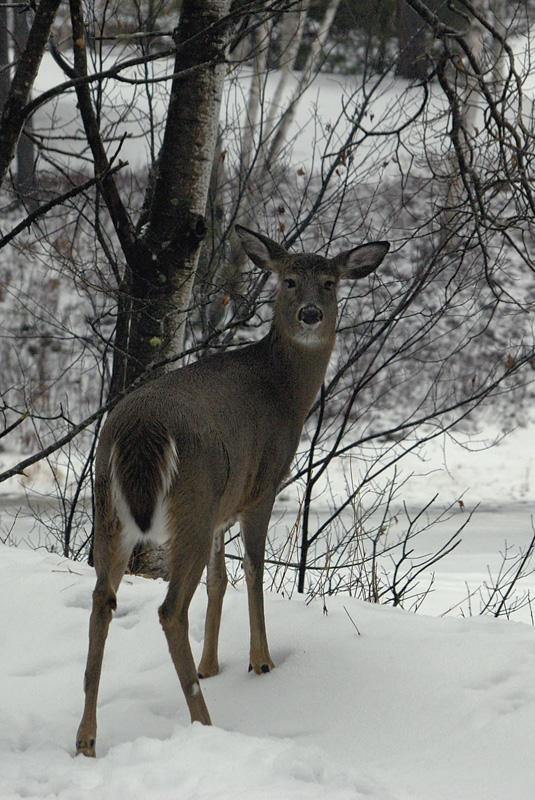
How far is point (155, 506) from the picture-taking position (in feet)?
10.8

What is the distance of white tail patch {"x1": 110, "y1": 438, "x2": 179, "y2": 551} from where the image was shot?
330 centimetres

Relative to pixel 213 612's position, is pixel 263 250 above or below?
above

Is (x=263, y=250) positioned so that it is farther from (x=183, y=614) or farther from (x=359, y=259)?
(x=183, y=614)

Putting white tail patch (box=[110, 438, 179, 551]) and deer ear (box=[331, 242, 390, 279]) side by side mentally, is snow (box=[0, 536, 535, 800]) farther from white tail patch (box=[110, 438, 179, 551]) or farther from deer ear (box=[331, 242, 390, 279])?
deer ear (box=[331, 242, 390, 279])

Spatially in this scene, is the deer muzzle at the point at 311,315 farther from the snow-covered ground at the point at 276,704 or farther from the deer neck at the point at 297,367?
the snow-covered ground at the point at 276,704

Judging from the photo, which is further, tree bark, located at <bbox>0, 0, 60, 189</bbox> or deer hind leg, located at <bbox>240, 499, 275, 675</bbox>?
deer hind leg, located at <bbox>240, 499, 275, 675</bbox>

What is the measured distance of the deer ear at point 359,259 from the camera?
14.5ft

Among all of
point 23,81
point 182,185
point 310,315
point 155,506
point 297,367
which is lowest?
point 155,506

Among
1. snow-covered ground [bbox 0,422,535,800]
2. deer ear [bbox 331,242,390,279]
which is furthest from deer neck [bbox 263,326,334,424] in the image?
snow-covered ground [bbox 0,422,535,800]

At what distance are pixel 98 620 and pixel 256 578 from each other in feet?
2.60

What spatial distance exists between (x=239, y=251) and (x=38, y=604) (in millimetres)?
7043

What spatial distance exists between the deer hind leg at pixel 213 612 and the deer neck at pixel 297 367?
2.10ft

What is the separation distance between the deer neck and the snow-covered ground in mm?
951

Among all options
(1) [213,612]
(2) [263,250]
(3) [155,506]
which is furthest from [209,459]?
(2) [263,250]
